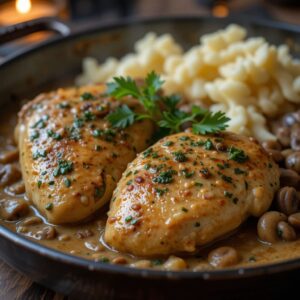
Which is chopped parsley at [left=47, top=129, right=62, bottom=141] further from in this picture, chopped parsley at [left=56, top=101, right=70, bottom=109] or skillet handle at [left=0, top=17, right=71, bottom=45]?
skillet handle at [left=0, top=17, right=71, bottom=45]

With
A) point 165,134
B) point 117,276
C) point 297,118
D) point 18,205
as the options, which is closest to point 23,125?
point 18,205

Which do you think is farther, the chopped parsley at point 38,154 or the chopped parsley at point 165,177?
→ the chopped parsley at point 38,154

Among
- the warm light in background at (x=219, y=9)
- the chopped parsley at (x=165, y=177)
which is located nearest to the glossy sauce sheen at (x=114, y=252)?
the chopped parsley at (x=165, y=177)

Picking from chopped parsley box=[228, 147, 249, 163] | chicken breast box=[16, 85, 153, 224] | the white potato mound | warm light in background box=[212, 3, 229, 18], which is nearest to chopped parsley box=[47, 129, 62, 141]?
chicken breast box=[16, 85, 153, 224]

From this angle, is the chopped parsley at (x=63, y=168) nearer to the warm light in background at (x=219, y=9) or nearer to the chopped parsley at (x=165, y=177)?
the chopped parsley at (x=165, y=177)

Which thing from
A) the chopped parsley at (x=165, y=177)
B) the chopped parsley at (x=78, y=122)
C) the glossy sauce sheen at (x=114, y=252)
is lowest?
the glossy sauce sheen at (x=114, y=252)

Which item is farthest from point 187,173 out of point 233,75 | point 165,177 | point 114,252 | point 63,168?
point 233,75

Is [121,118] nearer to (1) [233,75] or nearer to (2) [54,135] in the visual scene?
(2) [54,135]
